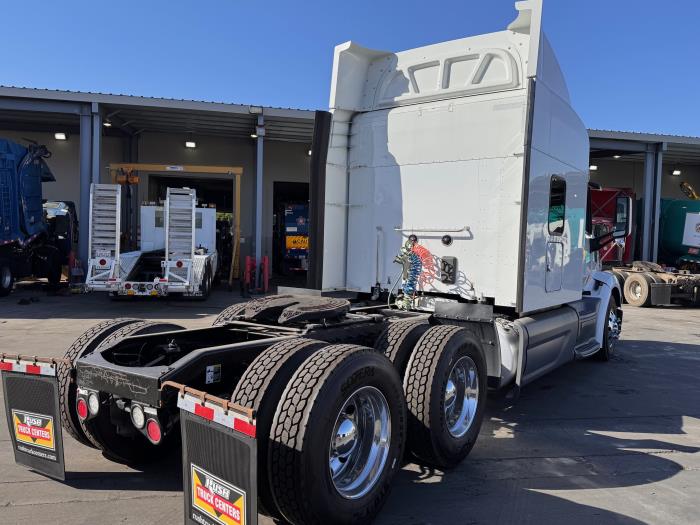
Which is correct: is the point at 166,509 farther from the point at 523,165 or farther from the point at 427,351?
the point at 523,165

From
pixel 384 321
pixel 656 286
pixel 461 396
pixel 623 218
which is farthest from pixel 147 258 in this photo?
pixel 656 286

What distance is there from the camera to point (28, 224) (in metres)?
15.6

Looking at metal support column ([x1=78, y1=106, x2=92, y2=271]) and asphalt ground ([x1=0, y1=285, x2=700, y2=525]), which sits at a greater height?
metal support column ([x1=78, y1=106, x2=92, y2=271])

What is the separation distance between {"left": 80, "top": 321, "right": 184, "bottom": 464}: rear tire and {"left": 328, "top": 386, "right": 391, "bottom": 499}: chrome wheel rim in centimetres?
136

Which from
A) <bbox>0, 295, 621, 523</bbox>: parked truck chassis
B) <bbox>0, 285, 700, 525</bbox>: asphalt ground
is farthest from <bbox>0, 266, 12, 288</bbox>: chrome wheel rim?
<bbox>0, 295, 621, 523</bbox>: parked truck chassis

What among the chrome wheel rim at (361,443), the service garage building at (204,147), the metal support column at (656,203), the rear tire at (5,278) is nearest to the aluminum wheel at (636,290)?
the service garage building at (204,147)

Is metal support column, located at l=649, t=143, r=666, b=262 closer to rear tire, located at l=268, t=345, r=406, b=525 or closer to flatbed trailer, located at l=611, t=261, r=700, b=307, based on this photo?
flatbed trailer, located at l=611, t=261, r=700, b=307

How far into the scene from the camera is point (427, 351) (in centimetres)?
403

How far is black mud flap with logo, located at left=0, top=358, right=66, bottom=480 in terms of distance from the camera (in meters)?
3.46

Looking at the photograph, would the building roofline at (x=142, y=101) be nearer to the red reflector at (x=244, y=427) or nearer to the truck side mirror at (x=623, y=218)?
the truck side mirror at (x=623, y=218)

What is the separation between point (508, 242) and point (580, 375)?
A: 10.3ft

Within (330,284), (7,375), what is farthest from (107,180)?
(7,375)

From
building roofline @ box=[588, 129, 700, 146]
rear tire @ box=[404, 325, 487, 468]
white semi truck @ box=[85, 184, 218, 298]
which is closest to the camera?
rear tire @ box=[404, 325, 487, 468]

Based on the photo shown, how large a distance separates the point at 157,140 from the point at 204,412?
2119 cm
